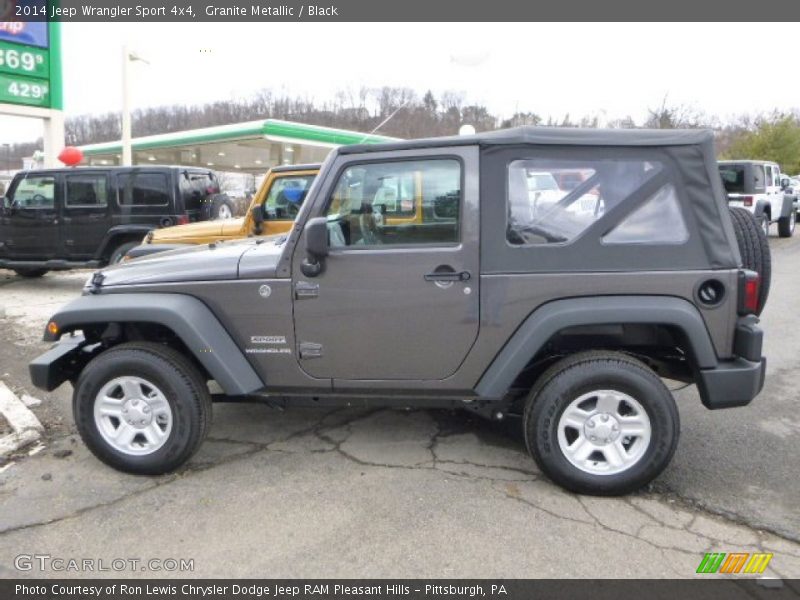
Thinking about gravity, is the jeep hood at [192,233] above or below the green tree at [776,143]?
below

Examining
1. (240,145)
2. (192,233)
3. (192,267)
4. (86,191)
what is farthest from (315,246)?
→ (240,145)

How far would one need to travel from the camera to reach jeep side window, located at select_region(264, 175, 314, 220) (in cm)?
730

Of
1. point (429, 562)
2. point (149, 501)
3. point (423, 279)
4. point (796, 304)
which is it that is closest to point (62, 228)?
point (149, 501)

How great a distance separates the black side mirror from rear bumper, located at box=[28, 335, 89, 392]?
166 cm

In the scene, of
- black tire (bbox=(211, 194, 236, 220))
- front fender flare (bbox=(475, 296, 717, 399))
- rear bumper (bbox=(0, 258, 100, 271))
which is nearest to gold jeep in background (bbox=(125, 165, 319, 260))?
black tire (bbox=(211, 194, 236, 220))

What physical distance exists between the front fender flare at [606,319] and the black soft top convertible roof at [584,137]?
84 cm

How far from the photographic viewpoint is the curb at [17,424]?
408 cm

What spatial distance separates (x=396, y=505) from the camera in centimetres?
334

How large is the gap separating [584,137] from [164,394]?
2775 mm

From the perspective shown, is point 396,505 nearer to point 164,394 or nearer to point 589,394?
point 589,394

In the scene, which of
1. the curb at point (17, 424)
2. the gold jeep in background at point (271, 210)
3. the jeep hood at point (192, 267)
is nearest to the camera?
the jeep hood at point (192, 267)

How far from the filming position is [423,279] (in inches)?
135

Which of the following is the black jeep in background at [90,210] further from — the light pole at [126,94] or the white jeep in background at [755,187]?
the white jeep in background at [755,187]

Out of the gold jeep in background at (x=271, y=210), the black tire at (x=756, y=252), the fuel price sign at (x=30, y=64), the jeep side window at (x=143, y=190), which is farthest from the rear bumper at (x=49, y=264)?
the black tire at (x=756, y=252)
